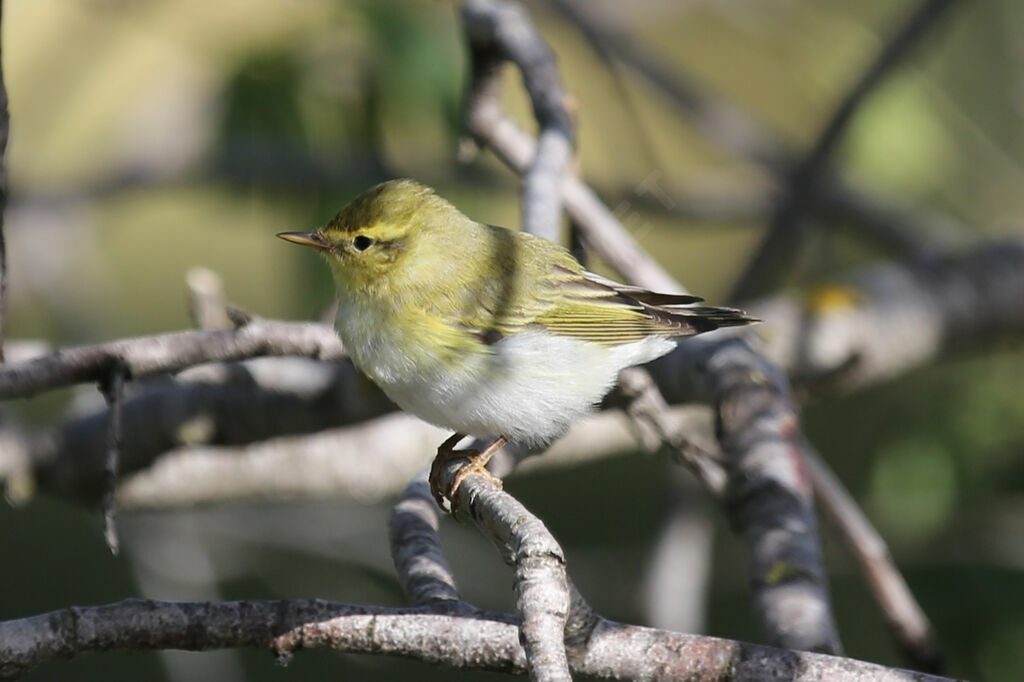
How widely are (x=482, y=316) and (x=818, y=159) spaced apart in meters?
2.01

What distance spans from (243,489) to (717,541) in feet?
9.11

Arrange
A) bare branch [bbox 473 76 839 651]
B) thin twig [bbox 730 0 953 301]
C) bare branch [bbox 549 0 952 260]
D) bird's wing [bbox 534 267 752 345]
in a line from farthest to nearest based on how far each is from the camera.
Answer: bare branch [bbox 549 0 952 260] < thin twig [bbox 730 0 953 301] < bird's wing [bbox 534 267 752 345] < bare branch [bbox 473 76 839 651]

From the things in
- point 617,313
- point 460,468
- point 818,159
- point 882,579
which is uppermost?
point 818,159

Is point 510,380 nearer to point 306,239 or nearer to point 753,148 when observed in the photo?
point 306,239

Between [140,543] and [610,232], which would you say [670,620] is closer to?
[610,232]

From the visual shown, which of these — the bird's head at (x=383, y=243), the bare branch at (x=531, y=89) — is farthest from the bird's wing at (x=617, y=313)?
the bird's head at (x=383, y=243)

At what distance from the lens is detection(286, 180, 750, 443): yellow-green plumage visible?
2504 mm

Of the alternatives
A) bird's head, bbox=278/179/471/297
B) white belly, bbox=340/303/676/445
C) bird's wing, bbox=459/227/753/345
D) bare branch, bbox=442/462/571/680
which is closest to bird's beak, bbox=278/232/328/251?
bird's head, bbox=278/179/471/297

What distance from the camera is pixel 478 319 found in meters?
2.70

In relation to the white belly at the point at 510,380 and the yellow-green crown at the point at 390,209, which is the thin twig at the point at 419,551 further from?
the yellow-green crown at the point at 390,209

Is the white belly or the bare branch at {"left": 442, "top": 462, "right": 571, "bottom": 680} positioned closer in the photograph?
the bare branch at {"left": 442, "top": 462, "right": 571, "bottom": 680}

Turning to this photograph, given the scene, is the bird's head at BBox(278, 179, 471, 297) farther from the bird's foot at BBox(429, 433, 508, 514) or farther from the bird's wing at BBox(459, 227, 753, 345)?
the bird's foot at BBox(429, 433, 508, 514)

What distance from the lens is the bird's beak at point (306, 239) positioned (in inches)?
105

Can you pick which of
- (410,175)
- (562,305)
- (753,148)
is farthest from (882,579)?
(410,175)
